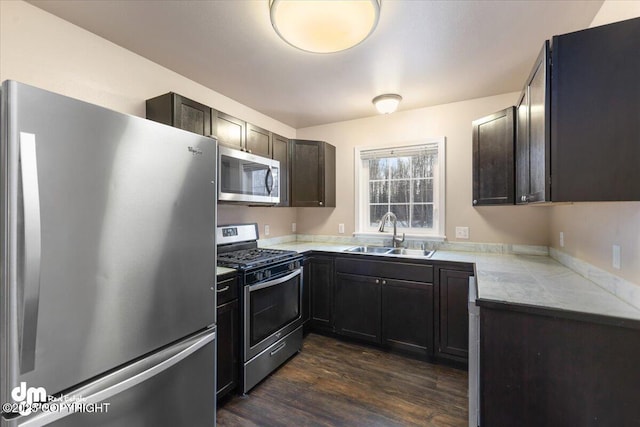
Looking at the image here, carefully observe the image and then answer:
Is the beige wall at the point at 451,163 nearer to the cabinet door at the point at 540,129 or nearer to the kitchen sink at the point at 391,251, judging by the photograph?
the kitchen sink at the point at 391,251

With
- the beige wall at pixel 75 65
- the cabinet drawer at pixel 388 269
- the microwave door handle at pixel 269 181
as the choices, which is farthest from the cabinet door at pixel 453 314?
the beige wall at pixel 75 65

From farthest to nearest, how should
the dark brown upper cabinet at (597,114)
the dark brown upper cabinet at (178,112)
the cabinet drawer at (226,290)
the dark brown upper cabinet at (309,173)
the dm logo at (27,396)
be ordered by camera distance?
1. the dark brown upper cabinet at (309,173)
2. the dark brown upper cabinet at (178,112)
3. the cabinet drawer at (226,290)
4. the dark brown upper cabinet at (597,114)
5. the dm logo at (27,396)

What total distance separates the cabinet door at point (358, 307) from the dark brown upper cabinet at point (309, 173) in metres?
0.98

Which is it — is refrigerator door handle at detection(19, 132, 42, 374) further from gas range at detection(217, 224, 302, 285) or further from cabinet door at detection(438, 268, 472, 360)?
cabinet door at detection(438, 268, 472, 360)

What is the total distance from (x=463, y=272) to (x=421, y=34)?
5.96ft

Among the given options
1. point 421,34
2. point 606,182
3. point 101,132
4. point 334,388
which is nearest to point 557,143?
point 606,182

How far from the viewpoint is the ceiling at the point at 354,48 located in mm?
1576

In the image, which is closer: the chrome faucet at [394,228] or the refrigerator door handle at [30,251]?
the refrigerator door handle at [30,251]

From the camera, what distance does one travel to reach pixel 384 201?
3389mm

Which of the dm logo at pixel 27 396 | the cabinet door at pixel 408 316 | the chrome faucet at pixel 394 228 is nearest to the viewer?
the dm logo at pixel 27 396

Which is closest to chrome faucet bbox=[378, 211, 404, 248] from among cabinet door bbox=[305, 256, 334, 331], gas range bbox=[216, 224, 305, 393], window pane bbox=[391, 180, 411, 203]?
window pane bbox=[391, 180, 411, 203]

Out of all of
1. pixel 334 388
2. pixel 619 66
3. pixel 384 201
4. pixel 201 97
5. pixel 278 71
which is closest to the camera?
pixel 619 66

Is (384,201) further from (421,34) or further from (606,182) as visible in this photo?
(606,182)

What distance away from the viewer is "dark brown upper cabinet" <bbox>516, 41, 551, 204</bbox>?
4.02ft
